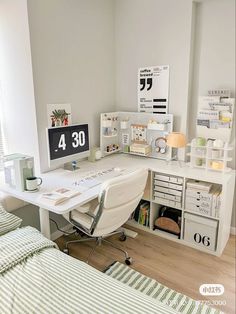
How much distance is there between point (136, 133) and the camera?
2.85 m

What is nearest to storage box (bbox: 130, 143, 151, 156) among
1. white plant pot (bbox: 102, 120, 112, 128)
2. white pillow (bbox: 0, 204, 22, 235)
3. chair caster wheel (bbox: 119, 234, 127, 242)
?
white plant pot (bbox: 102, 120, 112, 128)

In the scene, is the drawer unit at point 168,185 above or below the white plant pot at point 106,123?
below

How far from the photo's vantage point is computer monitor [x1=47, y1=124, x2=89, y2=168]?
2.14 metres

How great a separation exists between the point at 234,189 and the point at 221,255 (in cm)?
Answer: 63

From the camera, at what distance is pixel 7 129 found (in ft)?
7.90

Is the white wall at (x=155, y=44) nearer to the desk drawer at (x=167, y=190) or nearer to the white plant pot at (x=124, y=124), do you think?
the white plant pot at (x=124, y=124)

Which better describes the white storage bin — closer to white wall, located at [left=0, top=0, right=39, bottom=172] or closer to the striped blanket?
the striped blanket

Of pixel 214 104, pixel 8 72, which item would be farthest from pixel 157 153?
pixel 8 72

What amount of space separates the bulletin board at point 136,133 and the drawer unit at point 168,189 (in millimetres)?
329

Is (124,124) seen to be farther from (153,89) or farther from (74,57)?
(74,57)

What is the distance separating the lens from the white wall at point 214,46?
2260 mm

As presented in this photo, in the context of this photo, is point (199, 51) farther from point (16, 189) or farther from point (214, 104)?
point (16, 189)

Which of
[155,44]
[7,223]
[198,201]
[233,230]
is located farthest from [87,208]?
[155,44]

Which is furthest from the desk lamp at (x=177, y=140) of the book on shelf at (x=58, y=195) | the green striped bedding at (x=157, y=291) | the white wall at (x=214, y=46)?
the green striped bedding at (x=157, y=291)
